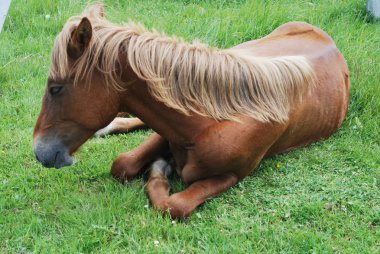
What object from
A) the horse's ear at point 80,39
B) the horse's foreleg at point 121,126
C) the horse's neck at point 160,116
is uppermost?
the horse's ear at point 80,39

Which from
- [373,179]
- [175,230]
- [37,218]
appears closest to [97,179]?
[37,218]

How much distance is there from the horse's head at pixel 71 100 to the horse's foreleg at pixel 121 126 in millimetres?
1221

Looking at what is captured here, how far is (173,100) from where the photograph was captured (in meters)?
3.75

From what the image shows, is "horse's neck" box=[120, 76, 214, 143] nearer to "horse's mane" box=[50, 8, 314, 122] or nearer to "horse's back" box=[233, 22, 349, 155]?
"horse's mane" box=[50, 8, 314, 122]

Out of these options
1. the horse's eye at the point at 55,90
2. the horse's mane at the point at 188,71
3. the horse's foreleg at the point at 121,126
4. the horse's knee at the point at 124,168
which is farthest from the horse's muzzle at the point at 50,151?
the horse's foreleg at the point at 121,126

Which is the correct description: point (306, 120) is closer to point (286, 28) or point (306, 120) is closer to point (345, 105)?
point (345, 105)

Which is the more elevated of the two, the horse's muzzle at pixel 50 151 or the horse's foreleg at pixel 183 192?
the horse's muzzle at pixel 50 151

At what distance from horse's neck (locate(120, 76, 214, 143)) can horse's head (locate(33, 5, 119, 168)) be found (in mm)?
113

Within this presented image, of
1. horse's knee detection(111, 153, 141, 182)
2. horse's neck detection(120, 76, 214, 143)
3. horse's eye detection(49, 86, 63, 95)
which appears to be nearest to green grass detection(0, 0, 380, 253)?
horse's knee detection(111, 153, 141, 182)

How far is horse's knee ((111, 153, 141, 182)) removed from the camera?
4.23 metres

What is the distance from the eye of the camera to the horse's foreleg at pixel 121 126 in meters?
5.04

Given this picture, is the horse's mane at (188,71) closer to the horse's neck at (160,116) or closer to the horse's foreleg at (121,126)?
the horse's neck at (160,116)

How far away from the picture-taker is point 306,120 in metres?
4.49

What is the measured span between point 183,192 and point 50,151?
888 millimetres
